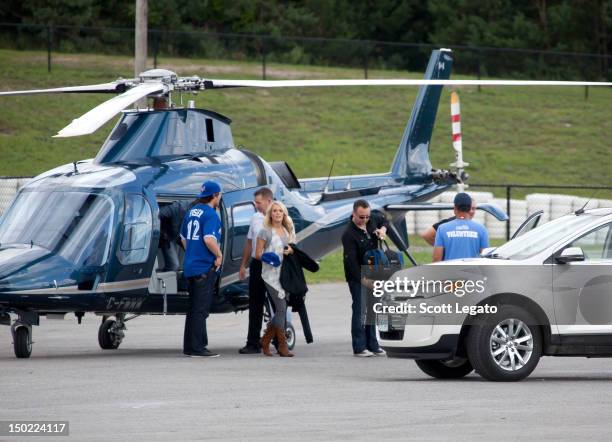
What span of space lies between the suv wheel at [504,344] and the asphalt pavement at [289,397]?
0.60 feet

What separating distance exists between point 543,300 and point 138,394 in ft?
12.5

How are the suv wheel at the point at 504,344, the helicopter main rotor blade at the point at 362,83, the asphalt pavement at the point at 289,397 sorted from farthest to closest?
the helicopter main rotor blade at the point at 362,83
the suv wheel at the point at 504,344
the asphalt pavement at the point at 289,397

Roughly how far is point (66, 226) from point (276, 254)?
235 centimetres

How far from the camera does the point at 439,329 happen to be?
1247 centimetres

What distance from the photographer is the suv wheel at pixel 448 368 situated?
13.1 metres

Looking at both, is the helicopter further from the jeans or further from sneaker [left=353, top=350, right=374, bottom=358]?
sneaker [left=353, top=350, right=374, bottom=358]

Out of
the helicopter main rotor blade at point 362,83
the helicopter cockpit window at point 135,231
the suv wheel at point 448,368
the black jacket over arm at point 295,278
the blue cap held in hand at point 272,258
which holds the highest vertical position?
the helicopter main rotor blade at point 362,83

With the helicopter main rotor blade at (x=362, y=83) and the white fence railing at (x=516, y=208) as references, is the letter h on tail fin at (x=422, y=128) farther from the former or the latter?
the white fence railing at (x=516, y=208)

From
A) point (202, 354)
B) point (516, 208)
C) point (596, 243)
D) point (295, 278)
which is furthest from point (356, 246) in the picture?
point (516, 208)

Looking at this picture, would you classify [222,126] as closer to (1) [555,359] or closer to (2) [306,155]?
(1) [555,359]

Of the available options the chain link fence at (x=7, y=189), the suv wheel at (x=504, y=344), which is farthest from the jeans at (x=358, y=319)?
the chain link fence at (x=7, y=189)

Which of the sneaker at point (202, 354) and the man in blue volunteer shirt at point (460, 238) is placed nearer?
the man in blue volunteer shirt at point (460, 238)

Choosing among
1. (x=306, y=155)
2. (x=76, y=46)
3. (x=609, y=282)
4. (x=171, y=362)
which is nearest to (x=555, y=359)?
(x=609, y=282)

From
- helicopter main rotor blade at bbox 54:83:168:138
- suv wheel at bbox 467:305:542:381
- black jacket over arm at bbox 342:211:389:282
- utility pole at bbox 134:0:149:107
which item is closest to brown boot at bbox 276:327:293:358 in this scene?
black jacket over arm at bbox 342:211:389:282
